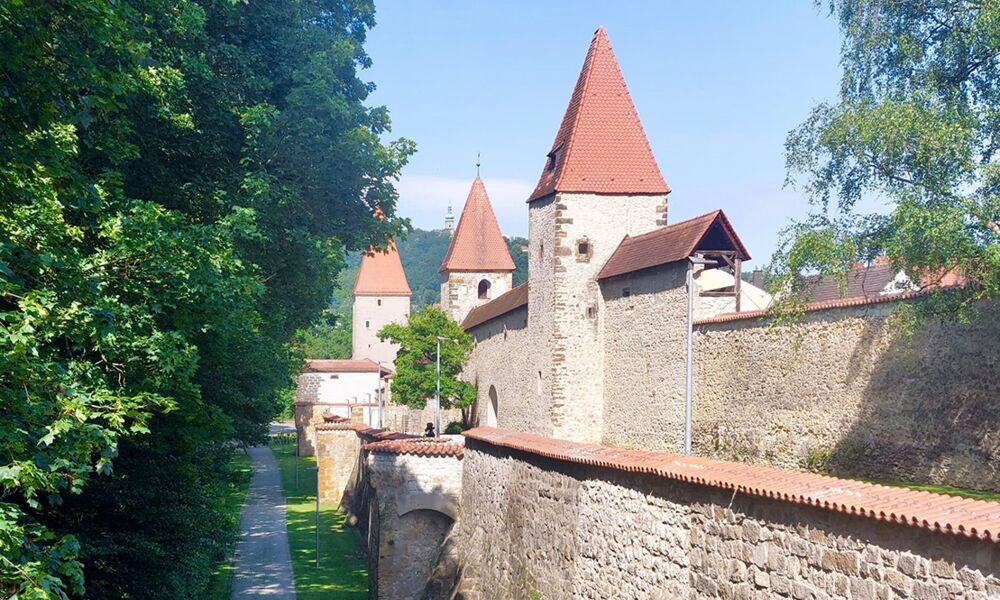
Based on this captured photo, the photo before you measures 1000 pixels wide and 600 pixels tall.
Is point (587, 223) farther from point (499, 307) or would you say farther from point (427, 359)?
point (427, 359)

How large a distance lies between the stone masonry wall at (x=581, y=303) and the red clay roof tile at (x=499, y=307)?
155 inches

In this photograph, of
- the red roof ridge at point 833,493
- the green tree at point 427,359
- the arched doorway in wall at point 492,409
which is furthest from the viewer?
the green tree at point 427,359

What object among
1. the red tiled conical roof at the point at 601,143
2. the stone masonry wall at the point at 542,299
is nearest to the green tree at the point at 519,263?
the stone masonry wall at the point at 542,299

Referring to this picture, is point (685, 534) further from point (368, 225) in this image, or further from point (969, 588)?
point (368, 225)

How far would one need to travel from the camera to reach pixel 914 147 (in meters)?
14.6

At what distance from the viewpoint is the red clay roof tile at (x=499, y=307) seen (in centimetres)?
3603

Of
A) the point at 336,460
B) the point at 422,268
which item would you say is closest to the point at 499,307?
the point at 336,460

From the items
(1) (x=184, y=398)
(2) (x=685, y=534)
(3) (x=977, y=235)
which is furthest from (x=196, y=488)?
(3) (x=977, y=235)

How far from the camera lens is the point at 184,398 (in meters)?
11.6

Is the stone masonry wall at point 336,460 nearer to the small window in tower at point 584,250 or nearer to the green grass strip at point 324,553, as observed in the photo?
the green grass strip at point 324,553

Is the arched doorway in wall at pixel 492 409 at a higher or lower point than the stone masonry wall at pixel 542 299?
lower

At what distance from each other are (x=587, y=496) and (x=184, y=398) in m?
5.10

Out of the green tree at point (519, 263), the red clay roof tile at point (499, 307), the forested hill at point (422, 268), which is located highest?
the forested hill at point (422, 268)

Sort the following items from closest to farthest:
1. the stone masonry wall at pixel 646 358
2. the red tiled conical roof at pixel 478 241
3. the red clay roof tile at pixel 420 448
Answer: the red clay roof tile at pixel 420 448, the stone masonry wall at pixel 646 358, the red tiled conical roof at pixel 478 241
